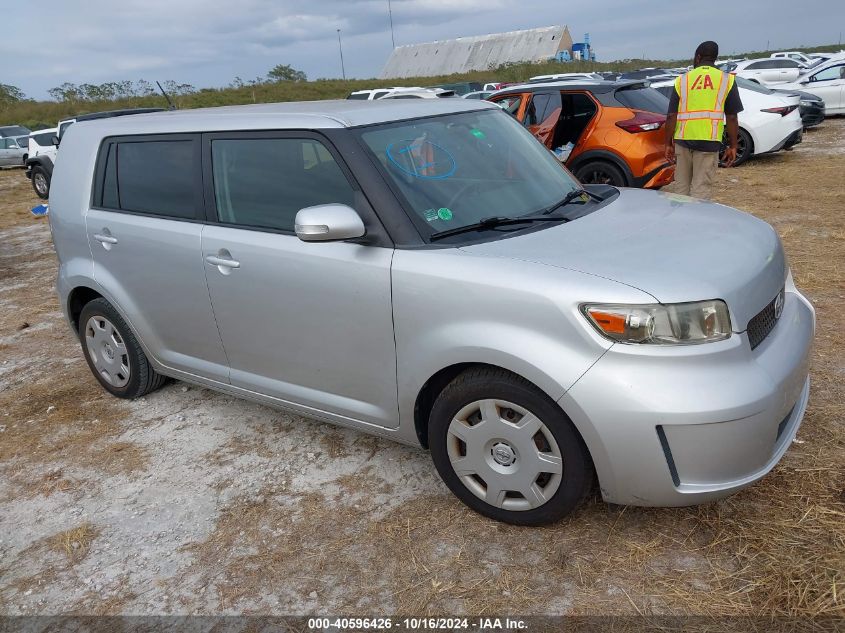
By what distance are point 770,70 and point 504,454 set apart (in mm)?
24253

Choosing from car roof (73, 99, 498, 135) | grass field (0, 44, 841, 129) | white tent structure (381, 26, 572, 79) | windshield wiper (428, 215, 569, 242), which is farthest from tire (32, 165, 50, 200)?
white tent structure (381, 26, 572, 79)

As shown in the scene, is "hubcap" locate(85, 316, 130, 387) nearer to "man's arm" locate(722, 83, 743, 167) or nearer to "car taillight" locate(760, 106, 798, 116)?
"man's arm" locate(722, 83, 743, 167)

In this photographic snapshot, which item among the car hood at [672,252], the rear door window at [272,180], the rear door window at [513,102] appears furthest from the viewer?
the rear door window at [513,102]

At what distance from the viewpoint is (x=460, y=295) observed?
8.85ft

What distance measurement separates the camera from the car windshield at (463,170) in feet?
9.96

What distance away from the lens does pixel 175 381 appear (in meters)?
4.81

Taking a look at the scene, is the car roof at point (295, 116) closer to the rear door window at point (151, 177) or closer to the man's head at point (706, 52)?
the rear door window at point (151, 177)

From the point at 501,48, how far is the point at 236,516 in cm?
7184

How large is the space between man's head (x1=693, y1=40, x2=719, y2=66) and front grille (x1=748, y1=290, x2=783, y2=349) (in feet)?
15.3

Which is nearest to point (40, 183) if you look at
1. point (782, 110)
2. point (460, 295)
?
point (782, 110)

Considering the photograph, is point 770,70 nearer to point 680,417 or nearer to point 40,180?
point 40,180

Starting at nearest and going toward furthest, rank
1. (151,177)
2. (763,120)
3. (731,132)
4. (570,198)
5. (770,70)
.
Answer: (570,198) → (151,177) → (731,132) → (763,120) → (770,70)

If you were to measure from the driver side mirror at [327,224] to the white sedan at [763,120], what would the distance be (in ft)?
33.7

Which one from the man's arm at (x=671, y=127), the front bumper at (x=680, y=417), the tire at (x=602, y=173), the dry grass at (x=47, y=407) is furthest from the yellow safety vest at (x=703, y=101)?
the dry grass at (x=47, y=407)
